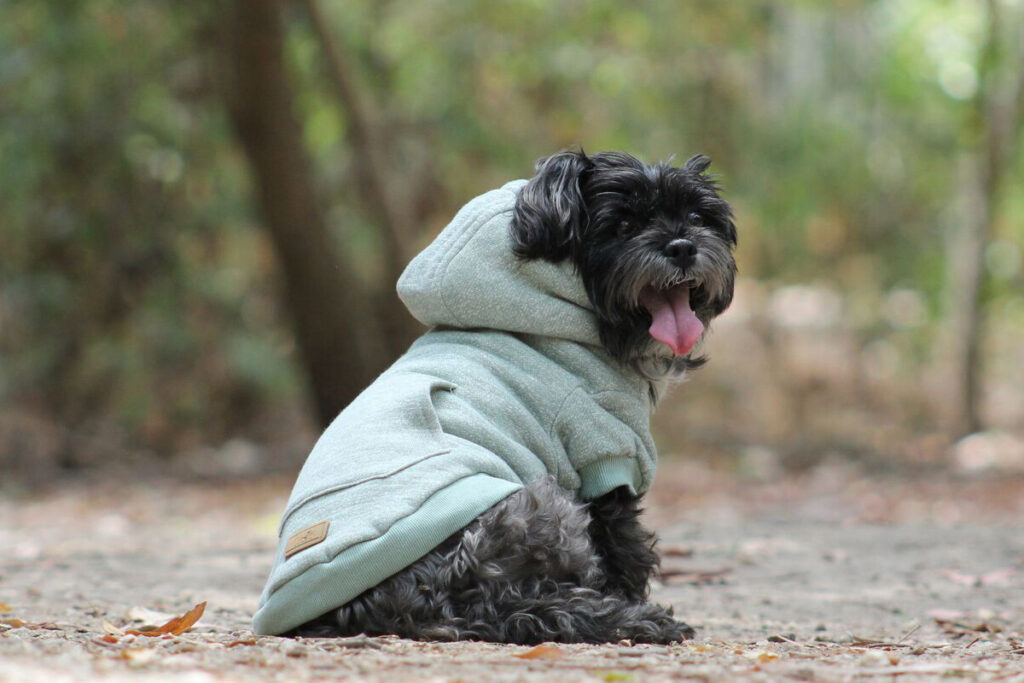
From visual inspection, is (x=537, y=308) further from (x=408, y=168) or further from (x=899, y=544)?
(x=408, y=168)

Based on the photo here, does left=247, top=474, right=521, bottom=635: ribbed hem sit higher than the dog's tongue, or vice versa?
the dog's tongue

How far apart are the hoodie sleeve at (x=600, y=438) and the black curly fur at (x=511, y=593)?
0.63 feet

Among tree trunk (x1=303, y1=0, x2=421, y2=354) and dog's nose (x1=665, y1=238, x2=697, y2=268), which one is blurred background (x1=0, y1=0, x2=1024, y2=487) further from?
dog's nose (x1=665, y1=238, x2=697, y2=268)

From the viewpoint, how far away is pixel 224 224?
41.2 feet

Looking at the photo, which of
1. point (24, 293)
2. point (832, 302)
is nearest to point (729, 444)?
point (832, 302)

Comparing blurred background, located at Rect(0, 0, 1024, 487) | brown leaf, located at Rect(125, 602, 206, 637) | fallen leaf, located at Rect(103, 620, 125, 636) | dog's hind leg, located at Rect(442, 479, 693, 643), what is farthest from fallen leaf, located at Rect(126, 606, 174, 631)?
blurred background, located at Rect(0, 0, 1024, 487)

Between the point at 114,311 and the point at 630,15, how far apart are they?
6.26 meters

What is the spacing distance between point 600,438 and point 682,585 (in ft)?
6.63

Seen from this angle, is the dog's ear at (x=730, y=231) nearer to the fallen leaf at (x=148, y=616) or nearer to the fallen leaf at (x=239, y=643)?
the fallen leaf at (x=239, y=643)

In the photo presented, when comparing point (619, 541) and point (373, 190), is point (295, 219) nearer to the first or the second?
point (373, 190)

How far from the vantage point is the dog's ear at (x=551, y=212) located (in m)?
4.08

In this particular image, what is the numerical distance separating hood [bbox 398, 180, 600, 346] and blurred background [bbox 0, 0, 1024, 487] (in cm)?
707

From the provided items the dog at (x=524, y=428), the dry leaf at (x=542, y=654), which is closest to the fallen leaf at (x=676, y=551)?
the dog at (x=524, y=428)

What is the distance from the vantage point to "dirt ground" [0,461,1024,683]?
302 centimetres
